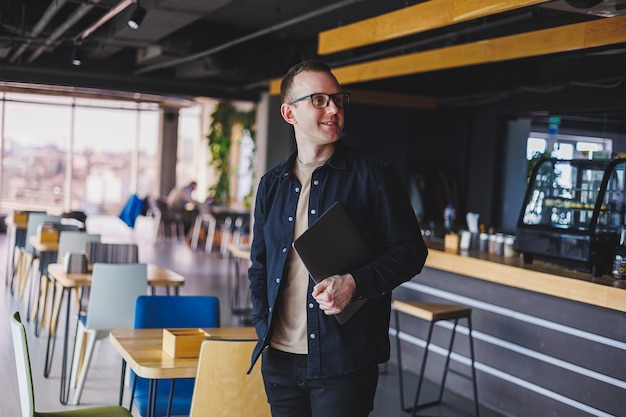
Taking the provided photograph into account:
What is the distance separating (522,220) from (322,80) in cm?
383

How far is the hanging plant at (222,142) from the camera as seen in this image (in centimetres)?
1766

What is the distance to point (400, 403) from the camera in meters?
5.75

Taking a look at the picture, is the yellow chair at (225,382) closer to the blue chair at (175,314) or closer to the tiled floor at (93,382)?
the blue chair at (175,314)

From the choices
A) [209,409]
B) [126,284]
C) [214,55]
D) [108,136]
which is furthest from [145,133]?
[209,409]

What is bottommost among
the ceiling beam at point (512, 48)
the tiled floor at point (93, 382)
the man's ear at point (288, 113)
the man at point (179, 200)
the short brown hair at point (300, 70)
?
the tiled floor at point (93, 382)

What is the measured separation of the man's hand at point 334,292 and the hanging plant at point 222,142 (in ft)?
50.9

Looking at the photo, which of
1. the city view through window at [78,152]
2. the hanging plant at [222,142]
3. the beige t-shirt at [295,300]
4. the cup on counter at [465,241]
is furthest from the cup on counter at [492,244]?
the city view through window at [78,152]

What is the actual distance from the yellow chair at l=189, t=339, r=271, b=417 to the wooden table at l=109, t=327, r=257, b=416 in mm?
169

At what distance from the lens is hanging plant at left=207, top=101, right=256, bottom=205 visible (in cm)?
1766

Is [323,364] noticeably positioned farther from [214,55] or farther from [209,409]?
[214,55]

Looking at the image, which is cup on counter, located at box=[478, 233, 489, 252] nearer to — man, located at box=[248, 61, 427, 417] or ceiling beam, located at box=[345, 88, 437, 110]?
man, located at box=[248, 61, 427, 417]

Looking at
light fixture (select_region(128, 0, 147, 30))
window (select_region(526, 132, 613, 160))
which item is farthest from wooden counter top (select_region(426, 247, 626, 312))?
window (select_region(526, 132, 613, 160))

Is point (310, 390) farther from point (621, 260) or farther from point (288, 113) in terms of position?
point (621, 260)

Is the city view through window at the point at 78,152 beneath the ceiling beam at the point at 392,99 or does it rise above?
beneath
